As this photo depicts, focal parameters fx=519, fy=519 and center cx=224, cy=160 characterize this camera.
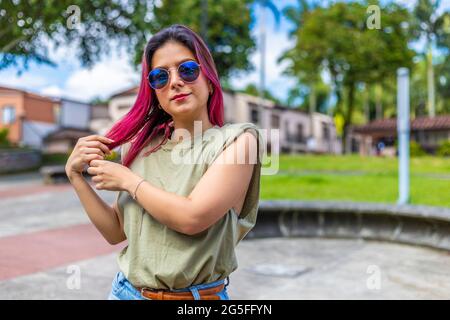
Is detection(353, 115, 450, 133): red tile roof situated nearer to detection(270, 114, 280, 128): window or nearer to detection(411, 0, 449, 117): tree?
detection(411, 0, 449, 117): tree

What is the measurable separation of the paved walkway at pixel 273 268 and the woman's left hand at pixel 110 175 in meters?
3.06

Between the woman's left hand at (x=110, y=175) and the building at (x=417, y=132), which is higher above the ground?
the building at (x=417, y=132)

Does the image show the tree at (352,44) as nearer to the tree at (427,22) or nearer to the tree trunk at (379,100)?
the tree at (427,22)

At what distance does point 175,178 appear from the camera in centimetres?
130

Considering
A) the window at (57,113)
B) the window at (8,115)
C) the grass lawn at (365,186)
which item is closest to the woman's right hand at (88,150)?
the grass lawn at (365,186)

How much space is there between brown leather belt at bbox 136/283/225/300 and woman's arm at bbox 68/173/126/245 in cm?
20

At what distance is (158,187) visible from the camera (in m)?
1.28

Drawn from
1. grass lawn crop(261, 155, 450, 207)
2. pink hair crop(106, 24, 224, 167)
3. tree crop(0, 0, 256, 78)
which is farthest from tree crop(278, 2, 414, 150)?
pink hair crop(106, 24, 224, 167)

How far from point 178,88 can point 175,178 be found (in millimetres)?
232

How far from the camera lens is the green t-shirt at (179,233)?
1273 mm

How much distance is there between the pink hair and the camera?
1359 mm
